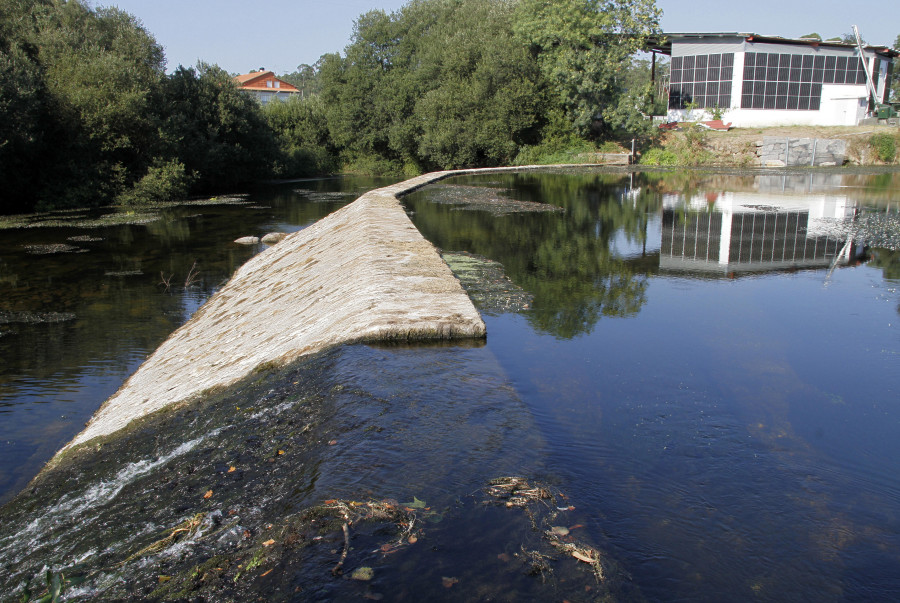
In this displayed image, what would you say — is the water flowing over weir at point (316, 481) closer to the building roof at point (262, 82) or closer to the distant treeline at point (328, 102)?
the distant treeline at point (328, 102)

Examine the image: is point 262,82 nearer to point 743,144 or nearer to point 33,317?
point 743,144

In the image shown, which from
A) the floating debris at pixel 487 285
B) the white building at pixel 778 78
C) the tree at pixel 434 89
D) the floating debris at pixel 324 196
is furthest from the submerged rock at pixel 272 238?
the white building at pixel 778 78

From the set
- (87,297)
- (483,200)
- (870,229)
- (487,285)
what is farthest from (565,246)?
(87,297)

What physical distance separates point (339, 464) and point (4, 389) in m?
7.08

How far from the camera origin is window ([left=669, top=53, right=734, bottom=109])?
4384 cm

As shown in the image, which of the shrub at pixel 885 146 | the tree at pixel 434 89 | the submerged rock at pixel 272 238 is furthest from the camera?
the tree at pixel 434 89

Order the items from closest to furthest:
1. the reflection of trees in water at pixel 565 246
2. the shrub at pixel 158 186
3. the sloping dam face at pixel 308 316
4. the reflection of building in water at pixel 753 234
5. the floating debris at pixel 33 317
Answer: the sloping dam face at pixel 308 316, the reflection of trees in water at pixel 565 246, the floating debris at pixel 33 317, the reflection of building in water at pixel 753 234, the shrub at pixel 158 186

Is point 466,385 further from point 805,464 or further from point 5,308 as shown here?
point 5,308

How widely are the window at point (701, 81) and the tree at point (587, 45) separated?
165 inches

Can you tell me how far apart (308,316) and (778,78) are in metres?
44.7

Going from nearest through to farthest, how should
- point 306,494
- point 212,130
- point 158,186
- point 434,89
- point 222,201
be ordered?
point 306,494
point 158,186
point 222,201
point 212,130
point 434,89

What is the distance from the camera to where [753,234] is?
51.6 ft

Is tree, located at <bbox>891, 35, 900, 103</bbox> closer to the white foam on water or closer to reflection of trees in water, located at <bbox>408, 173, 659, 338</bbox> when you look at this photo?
reflection of trees in water, located at <bbox>408, 173, 659, 338</bbox>

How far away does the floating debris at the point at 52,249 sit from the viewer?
712 inches
